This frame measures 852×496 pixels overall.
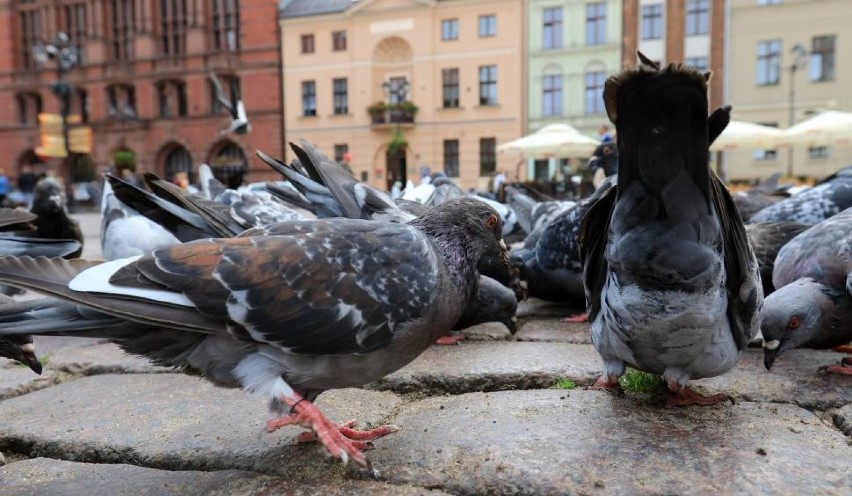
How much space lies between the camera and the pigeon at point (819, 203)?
161 inches

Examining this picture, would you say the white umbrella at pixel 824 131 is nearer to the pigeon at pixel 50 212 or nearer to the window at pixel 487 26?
the pigeon at pixel 50 212

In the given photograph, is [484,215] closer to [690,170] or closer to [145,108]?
[690,170]

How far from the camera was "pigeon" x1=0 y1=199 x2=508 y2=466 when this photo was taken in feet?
5.35

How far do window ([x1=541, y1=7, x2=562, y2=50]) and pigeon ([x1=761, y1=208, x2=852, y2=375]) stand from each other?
2804 cm

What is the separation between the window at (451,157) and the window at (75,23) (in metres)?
22.1

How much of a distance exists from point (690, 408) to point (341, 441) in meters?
1.20

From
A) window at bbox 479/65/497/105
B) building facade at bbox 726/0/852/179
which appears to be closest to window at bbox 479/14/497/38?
window at bbox 479/65/497/105

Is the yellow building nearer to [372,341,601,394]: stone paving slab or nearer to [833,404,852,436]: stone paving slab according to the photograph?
[372,341,601,394]: stone paving slab

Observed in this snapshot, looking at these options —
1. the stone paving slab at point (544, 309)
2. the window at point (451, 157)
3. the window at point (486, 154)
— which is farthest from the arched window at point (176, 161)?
the stone paving slab at point (544, 309)

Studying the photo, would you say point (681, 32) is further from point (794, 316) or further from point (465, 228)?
point (465, 228)

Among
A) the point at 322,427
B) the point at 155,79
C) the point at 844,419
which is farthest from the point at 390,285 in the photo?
the point at 155,79

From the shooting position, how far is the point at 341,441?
169 centimetres

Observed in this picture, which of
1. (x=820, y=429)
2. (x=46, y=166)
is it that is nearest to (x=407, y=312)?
(x=820, y=429)

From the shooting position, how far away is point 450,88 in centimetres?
3083
